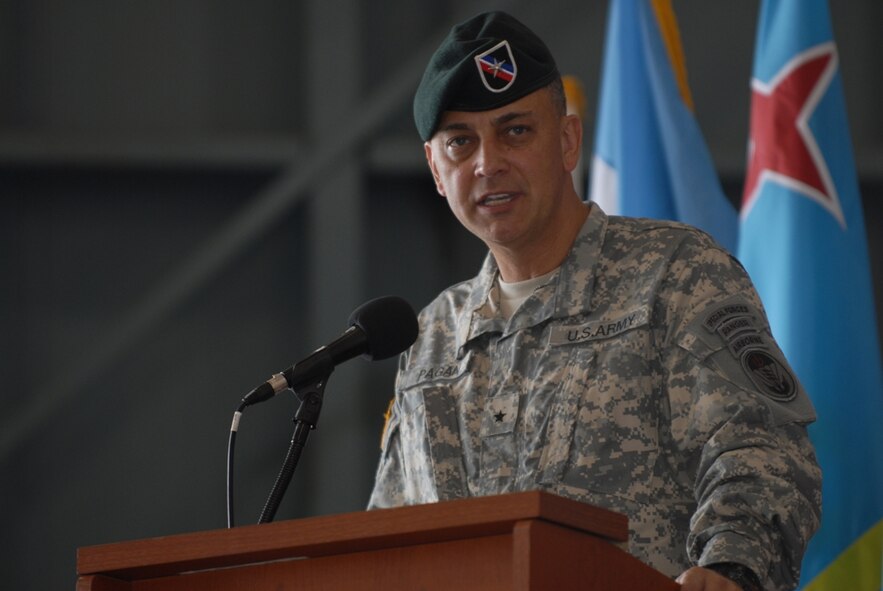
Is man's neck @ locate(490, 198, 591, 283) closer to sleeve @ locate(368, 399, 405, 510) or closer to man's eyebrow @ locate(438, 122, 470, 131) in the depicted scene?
man's eyebrow @ locate(438, 122, 470, 131)

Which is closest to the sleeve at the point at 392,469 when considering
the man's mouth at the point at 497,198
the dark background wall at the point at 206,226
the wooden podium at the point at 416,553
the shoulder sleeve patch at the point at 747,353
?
the man's mouth at the point at 497,198

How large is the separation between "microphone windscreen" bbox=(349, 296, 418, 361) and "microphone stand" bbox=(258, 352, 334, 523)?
8 centimetres

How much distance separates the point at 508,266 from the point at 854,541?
970mm

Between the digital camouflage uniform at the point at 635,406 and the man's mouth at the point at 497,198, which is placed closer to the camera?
the digital camouflage uniform at the point at 635,406

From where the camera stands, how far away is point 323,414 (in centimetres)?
516

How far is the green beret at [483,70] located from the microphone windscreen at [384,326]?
0.39 m

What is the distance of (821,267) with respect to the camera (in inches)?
117

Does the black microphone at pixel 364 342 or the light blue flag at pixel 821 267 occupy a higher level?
the light blue flag at pixel 821 267

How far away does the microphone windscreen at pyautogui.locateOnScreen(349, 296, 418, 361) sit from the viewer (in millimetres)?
1898

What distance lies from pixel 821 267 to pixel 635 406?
1133 millimetres

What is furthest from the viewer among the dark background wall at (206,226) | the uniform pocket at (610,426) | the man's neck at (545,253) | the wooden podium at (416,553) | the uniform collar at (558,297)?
the dark background wall at (206,226)

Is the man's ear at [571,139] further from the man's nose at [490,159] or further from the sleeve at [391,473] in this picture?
the sleeve at [391,473]

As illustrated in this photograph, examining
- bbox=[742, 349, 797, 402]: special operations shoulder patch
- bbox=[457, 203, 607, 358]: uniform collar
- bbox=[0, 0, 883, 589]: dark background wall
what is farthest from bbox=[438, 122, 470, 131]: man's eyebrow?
bbox=[0, 0, 883, 589]: dark background wall

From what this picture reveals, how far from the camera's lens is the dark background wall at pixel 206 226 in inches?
202
